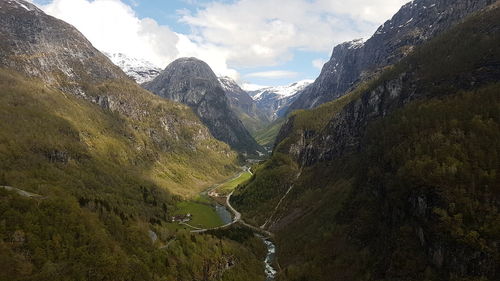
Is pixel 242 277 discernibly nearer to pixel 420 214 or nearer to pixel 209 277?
pixel 209 277

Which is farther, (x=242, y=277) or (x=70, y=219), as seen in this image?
(x=242, y=277)

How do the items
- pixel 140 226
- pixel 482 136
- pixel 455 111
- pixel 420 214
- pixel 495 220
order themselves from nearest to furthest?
pixel 495 220 → pixel 420 214 → pixel 482 136 → pixel 455 111 → pixel 140 226

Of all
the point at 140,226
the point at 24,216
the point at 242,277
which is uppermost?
the point at 24,216

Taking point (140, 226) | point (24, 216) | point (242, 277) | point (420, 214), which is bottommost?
point (242, 277)

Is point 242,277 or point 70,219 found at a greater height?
point 70,219

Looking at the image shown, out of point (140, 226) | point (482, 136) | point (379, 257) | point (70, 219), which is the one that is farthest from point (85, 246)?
point (482, 136)

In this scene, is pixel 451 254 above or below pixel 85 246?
above

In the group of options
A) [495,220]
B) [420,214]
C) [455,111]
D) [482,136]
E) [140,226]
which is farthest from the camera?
[140,226]

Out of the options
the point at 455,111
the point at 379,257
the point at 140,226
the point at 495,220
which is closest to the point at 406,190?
the point at 379,257

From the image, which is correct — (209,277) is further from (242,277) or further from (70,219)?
(70,219)
